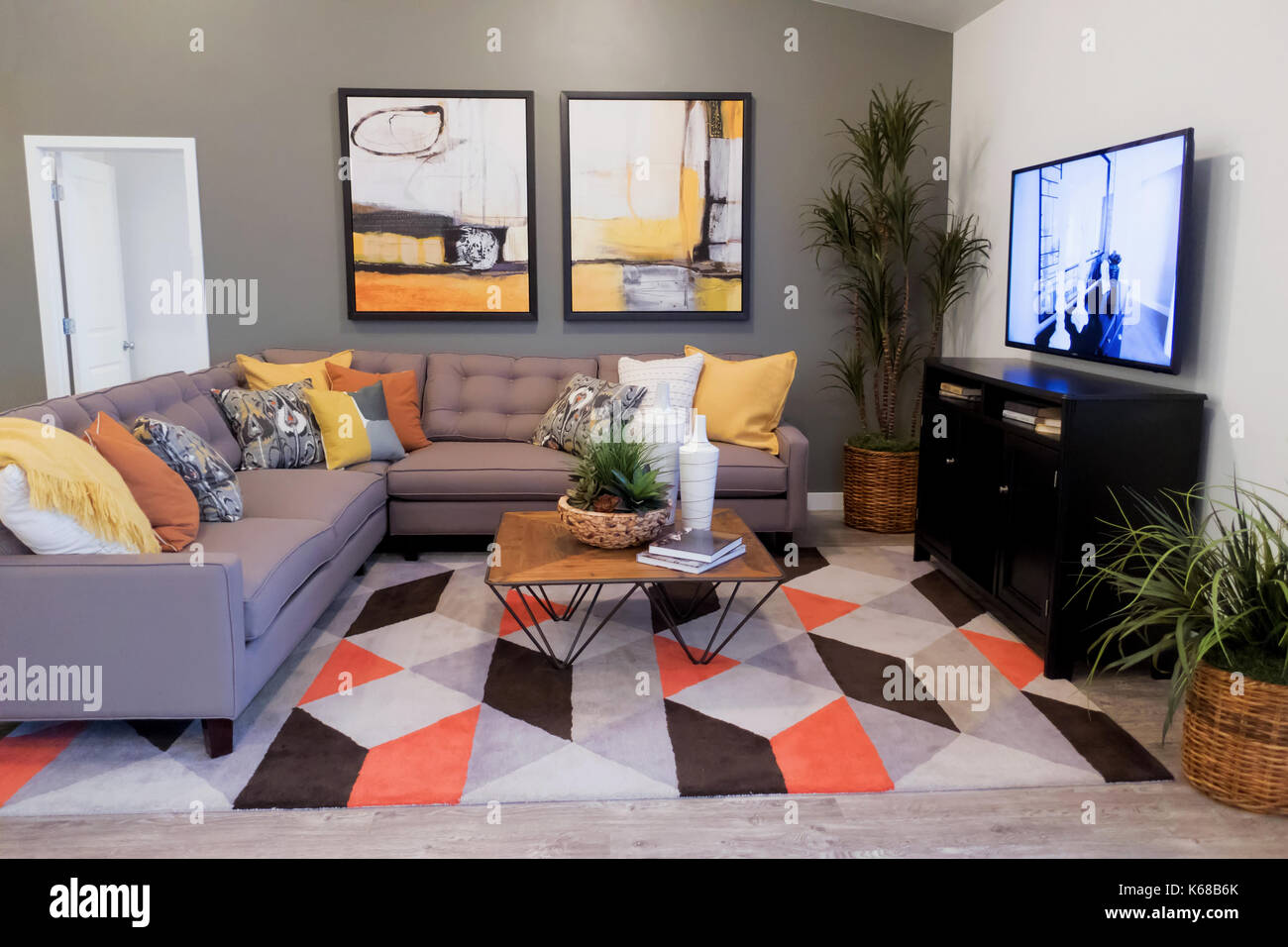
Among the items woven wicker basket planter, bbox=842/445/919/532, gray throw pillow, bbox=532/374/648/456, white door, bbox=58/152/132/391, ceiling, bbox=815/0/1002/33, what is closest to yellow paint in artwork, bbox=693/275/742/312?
gray throw pillow, bbox=532/374/648/456

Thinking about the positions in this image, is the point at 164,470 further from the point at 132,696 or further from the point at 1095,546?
the point at 1095,546

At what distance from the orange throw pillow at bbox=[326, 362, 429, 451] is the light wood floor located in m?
2.48

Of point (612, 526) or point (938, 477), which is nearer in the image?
point (612, 526)

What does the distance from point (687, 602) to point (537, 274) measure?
7.17 ft

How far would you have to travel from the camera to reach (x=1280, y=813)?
2242mm

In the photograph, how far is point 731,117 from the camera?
498cm

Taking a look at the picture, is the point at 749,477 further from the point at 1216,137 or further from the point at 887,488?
the point at 1216,137

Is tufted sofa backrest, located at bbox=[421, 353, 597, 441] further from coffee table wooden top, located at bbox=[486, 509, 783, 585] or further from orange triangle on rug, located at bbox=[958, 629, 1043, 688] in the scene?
orange triangle on rug, located at bbox=[958, 629, 1043, 688]

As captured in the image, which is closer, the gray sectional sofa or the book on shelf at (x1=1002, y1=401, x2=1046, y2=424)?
the gray sectional sofa

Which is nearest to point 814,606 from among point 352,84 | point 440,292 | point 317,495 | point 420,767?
point 420,767

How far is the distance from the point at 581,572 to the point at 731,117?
306 centimetres

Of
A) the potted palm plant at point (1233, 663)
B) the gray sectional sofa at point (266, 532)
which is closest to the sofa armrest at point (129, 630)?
the gray sectional sofa at point (266, 532)

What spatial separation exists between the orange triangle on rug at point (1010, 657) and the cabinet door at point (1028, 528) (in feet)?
0.40

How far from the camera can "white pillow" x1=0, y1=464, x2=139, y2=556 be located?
232 cm
